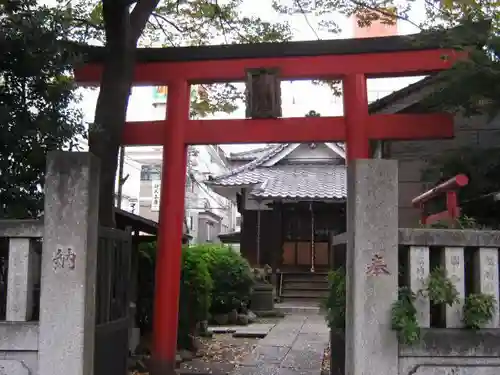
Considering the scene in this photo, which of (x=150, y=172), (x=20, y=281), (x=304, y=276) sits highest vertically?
(x=150, y=172)

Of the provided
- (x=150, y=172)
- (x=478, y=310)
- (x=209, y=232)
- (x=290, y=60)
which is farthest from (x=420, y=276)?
(x=209, y=232)

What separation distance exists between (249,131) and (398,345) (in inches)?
193

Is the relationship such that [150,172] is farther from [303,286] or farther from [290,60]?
[290,60]

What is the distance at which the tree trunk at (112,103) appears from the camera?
278 inches

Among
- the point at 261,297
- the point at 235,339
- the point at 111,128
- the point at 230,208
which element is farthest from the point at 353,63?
the point at 230,208

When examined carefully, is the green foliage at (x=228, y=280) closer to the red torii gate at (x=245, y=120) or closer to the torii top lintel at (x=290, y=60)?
the red torii gate at (x=245, y=120)

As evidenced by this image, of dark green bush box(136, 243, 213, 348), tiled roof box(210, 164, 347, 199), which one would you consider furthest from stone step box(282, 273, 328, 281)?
dark green bush box(136, 243, 213, 348)

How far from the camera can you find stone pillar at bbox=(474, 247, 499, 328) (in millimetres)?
4785

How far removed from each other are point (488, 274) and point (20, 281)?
154 inches

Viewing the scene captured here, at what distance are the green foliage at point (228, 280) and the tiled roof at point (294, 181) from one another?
4.63m

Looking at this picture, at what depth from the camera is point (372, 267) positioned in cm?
471

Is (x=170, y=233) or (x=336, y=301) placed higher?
(x=170, y=233)

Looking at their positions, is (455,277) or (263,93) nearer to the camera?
(455,277)

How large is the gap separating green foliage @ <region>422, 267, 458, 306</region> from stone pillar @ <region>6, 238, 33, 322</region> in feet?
10.9
